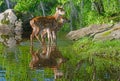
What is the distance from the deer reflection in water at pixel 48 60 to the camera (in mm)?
19688

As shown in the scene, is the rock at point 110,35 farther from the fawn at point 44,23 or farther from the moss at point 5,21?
the moss at point 5,21

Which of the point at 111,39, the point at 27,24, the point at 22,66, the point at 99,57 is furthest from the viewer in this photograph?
the point at 27,24

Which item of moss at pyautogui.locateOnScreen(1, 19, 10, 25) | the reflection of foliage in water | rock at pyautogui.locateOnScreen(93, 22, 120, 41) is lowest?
the reflection of foliage in water

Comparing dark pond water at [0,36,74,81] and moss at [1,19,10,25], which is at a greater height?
moss at [1,19,10,25]

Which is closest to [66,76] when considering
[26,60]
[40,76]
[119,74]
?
[40,76]

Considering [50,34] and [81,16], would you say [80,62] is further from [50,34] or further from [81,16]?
[81,16]

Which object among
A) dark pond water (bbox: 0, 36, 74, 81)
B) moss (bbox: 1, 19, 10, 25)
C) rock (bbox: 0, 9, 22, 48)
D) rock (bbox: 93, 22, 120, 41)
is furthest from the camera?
moss (bbox: 1, 19, 10, 25)

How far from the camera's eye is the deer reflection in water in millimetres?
19688

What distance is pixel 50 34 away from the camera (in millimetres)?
29109

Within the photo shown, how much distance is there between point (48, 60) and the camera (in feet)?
71.8

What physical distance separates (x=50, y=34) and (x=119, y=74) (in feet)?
40.5

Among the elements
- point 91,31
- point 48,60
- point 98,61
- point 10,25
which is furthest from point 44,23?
point 10,25

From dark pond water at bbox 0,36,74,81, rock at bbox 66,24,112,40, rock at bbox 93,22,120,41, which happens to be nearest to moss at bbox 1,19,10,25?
rock at bbox 66,24,112,40

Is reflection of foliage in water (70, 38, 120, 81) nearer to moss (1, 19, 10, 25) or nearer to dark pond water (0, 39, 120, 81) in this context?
dark pond water (0, 39, 120, 81)
